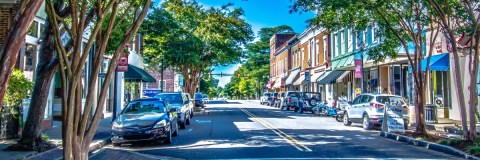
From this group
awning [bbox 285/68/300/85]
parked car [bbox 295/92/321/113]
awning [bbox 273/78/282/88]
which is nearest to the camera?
parked car [bbox 295/92/321/113]

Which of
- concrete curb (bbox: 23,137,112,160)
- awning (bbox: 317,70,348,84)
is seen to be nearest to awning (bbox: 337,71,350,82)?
awning (bbox: 317,70,348,84)

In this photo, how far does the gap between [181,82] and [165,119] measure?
2839cm

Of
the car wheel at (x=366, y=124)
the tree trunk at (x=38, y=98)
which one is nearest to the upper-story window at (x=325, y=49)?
the car wheel at (x=366, y=124)

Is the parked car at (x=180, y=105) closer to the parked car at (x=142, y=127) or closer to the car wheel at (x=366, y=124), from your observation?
the parked car at (x=142, y=127)

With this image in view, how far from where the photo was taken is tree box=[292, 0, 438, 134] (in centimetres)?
1405

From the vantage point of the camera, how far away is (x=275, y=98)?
1959 inches

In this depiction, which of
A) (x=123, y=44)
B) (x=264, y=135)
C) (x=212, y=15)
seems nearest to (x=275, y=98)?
(x=212, y=15)

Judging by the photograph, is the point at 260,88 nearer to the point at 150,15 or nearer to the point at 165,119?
the point at 150,15

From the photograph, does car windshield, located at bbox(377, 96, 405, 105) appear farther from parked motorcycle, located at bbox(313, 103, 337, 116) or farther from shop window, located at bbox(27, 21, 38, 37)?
shop window, located at bbox(27, 21, 38, 37)

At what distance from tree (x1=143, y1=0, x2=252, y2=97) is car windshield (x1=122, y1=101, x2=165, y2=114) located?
39.5ft

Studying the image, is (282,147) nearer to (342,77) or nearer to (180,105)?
(180,105)

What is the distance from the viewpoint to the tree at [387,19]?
14.0 meters

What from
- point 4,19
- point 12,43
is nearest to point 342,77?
point 4,19

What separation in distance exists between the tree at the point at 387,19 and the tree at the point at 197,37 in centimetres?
1284
